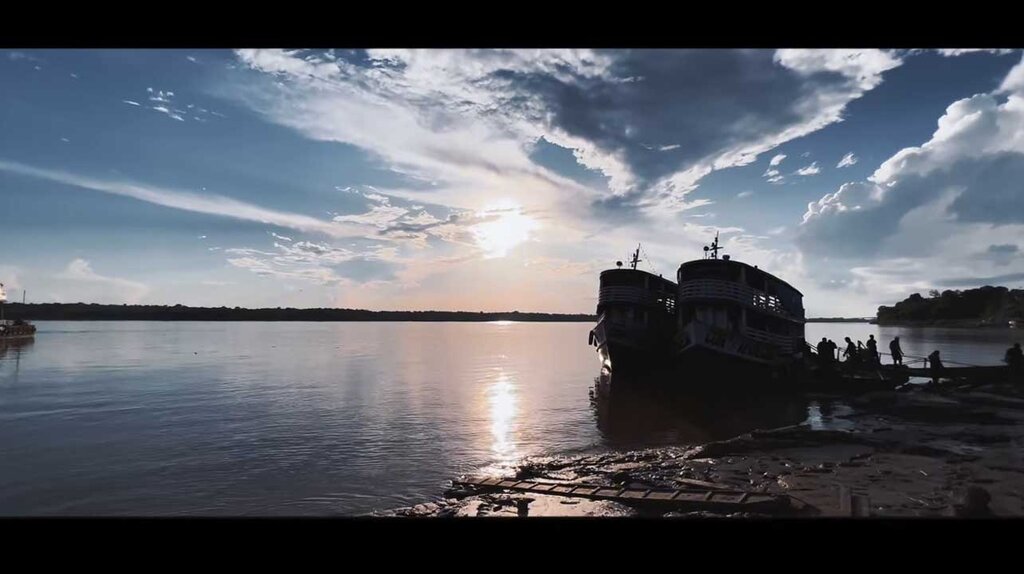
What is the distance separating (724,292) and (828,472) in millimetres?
Answer: 19675

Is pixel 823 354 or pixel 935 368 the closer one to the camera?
pixel 935 368

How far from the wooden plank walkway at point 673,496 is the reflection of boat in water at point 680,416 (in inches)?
332

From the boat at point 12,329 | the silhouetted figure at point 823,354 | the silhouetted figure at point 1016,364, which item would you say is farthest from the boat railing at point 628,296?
the boat at point 12,329

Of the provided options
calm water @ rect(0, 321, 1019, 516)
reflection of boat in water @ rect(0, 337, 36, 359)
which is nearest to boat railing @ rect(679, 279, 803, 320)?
calm water @ rect(0, 321, 1019, 516)

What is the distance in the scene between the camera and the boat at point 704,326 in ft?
109

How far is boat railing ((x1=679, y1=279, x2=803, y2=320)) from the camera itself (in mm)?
33562

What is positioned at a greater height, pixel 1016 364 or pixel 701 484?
pixel 1016 364

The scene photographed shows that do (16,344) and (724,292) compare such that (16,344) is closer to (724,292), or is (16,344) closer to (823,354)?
(724,292)

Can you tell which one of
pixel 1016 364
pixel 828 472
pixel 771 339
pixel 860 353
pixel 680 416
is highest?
pixel 771 339

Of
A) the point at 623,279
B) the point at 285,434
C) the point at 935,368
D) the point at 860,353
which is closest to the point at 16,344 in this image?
the point at 285,434

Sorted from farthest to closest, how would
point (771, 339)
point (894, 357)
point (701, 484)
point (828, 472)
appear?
point (894, 357), point (771, 339), point (828, 472), point (701, 484)

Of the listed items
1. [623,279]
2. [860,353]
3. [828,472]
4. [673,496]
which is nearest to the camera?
[673,496]

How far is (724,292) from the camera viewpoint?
33562mm
